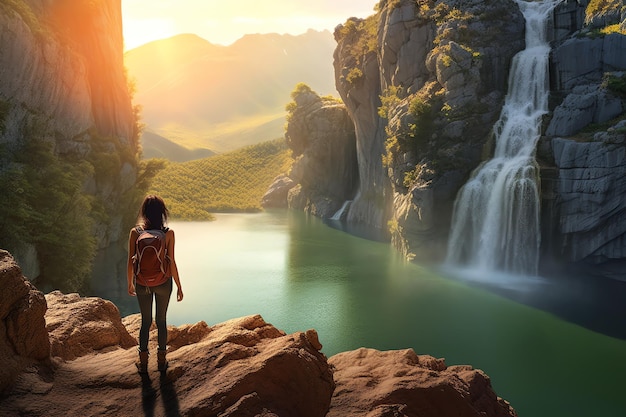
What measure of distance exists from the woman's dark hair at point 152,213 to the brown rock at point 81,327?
2.80 meters

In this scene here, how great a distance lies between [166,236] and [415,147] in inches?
1339

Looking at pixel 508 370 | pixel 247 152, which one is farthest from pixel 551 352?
pixel 247 152

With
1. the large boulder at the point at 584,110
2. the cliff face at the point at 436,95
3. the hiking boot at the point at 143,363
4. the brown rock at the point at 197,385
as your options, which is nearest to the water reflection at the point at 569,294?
the cliff face at the point at 436,95

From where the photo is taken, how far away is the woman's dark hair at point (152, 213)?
703 cm

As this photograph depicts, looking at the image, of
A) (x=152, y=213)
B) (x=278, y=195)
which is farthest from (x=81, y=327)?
(x=278, y=195)

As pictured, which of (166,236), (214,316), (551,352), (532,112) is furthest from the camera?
(532,112)

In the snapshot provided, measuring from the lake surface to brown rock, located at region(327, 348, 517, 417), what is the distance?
8.35 meters

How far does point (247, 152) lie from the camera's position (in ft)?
372

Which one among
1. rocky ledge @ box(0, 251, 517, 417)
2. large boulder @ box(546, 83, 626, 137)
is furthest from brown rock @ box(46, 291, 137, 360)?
large boulder @ box(546, 83, 626, 137)

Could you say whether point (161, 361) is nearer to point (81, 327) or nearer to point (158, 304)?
point (158, 304)

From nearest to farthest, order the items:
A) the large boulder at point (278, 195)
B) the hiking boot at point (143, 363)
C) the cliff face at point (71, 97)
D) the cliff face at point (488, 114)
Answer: the hiking boot at point (143, 363) < the cliff face at point (71, 97) < the cliff face at point (488, 114) < the large boulder at point (278, 195)

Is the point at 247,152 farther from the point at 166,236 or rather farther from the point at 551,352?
the point at 166,236

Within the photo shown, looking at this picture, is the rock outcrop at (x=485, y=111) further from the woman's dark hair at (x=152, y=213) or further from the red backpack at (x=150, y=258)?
the red backpack at (x=150, y=258)

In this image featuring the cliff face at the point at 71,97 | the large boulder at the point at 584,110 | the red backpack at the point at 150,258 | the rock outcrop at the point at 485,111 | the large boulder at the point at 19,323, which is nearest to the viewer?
the large boulder at the point at 19,323
